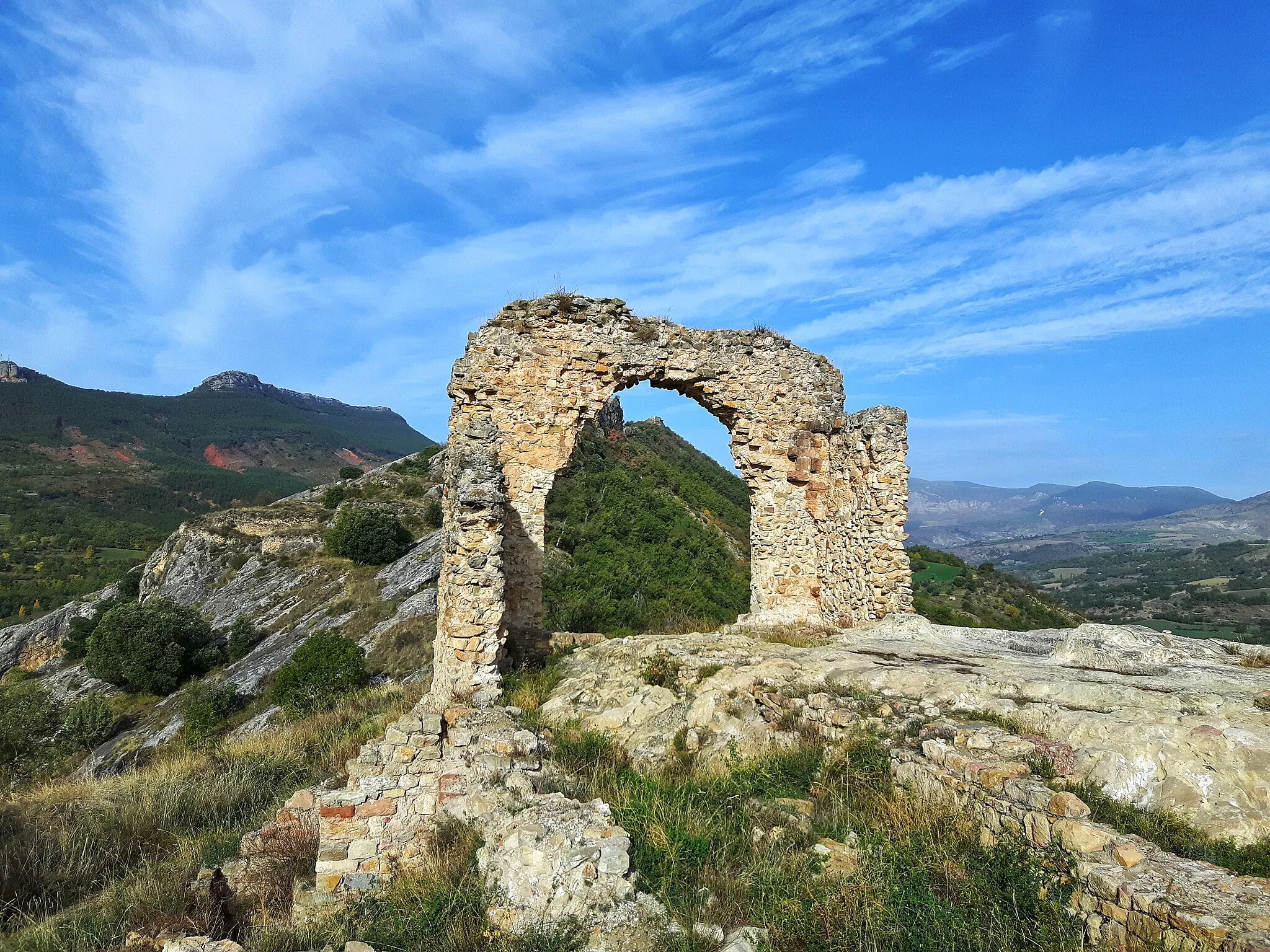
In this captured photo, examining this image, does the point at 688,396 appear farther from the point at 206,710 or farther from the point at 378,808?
the point at 206,710

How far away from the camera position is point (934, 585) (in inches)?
1363

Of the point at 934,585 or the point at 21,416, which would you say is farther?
the point at 21,416

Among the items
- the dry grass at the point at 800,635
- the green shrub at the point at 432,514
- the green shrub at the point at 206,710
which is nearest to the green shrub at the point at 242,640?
the green shrub at the point at 206,710

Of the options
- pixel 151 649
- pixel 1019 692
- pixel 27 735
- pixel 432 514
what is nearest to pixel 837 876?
pixel 1019 692

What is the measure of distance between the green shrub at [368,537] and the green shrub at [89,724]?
9.83m

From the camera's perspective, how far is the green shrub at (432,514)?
32.9m

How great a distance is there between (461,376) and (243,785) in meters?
6.16

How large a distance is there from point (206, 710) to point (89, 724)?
22.9 ft

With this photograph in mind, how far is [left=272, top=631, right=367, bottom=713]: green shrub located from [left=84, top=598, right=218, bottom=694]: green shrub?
13307 millimetres

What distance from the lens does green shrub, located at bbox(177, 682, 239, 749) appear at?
57.9ft

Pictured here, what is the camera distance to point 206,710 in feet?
60.8

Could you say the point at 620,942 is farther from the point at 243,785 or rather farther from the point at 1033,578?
the point at 1033,578

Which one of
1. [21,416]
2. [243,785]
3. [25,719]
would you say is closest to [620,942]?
[243,785]

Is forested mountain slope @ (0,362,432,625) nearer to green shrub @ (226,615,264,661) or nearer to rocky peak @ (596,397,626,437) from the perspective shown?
green shrub @ (226,615,264,661)
